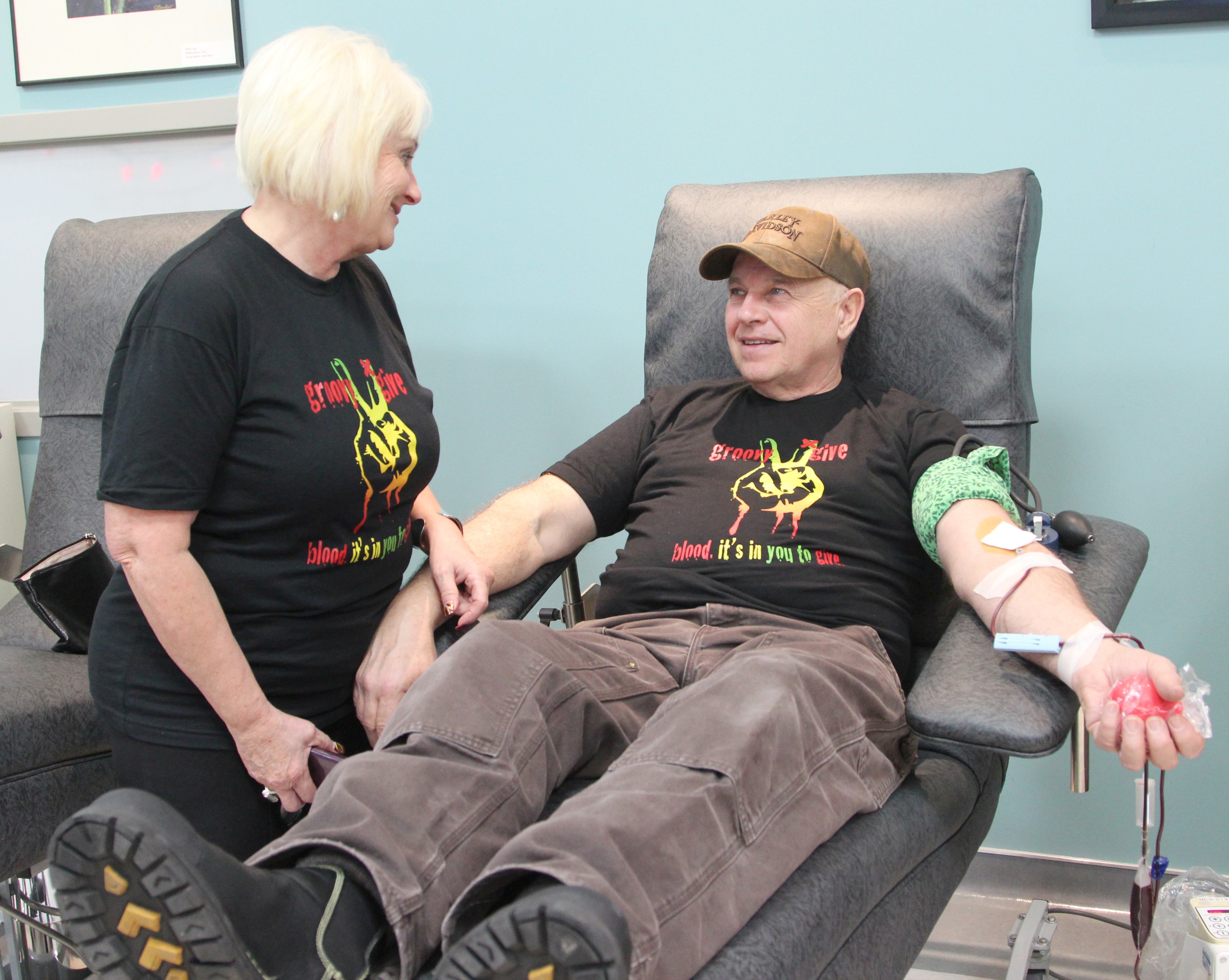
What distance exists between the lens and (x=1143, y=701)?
98cm

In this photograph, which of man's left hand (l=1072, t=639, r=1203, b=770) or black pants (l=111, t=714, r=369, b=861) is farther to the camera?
black pants (l=111, t=714, r=369, b=861)

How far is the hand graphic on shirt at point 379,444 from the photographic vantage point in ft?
4.08

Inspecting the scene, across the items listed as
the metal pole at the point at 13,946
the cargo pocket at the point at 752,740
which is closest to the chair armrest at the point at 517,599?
the cargo pocket at the point at 752,740

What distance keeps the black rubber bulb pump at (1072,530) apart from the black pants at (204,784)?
1006 millimetres

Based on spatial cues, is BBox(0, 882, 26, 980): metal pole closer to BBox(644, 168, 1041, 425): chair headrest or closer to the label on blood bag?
BBox(644, 168, 1041, 425): chair headrest

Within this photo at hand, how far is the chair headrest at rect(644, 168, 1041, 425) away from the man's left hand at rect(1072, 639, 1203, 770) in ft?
1.85

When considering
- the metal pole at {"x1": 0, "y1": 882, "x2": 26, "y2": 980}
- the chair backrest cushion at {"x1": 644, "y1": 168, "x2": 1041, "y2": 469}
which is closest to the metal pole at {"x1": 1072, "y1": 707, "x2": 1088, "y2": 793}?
the chair backrest cushion at {"x1": 644, "y1": 168, "x2": 1041, "y2": 469}

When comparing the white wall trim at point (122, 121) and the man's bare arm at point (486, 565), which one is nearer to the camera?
the man's bare arm at point (486, 565)

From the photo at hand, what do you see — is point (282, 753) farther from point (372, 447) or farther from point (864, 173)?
point (864, 173)

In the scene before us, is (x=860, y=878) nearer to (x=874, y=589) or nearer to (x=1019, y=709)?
(x=1019, y=709)

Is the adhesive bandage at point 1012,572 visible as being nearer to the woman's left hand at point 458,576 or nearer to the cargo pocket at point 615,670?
the cargo pocket at point 615,670

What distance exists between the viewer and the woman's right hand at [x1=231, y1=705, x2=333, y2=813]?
120 cm

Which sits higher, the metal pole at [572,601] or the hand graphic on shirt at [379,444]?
the hand graphic on shirt at [379,444]

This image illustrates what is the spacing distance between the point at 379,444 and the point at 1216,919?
1114 millimetres
